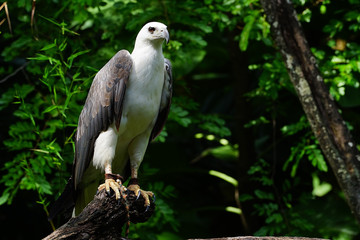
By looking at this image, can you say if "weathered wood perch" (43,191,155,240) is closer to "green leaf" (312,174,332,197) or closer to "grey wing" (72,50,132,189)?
"grey wing" (72,50,132,189)

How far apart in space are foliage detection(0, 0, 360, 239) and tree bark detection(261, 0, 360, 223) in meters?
0.51

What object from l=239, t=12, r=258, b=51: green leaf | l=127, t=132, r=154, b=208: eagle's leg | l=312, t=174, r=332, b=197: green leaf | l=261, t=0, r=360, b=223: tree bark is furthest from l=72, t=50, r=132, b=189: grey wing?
l=312, t=174, r=332, b=197: green leaf

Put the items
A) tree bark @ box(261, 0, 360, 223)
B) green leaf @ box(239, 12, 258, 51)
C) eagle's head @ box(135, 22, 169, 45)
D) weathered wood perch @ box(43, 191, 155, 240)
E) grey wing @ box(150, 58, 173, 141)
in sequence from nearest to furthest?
weathered wood perch @ box(43, 191, 155, 240) < eagle's head @ box(135, 22, 169, 45) < grey wing @ box(150, 58, 173, 141) < tree bark @ box(261, 0, 360, 223) < green leaf @ box(239, 12, 258, 51)

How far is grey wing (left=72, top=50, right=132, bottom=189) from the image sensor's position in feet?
10.5

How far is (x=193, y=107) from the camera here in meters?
4.58

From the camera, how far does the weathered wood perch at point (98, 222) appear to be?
247 centimetres

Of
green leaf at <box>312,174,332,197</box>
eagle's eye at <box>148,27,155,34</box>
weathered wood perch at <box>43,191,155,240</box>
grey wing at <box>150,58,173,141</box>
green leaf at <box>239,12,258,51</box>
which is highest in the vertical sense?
eagle's eye at <box>148,27,155,34</box>

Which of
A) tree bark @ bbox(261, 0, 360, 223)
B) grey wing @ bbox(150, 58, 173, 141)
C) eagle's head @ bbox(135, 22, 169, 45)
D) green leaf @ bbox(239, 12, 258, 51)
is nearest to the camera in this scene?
eagle's head @ bbox(135, 22, 169, 45)

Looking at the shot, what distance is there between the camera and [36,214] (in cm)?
604

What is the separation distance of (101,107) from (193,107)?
1477 mm

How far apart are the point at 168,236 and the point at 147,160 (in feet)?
2.73

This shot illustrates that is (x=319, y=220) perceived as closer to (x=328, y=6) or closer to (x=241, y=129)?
(x=241, y=129)

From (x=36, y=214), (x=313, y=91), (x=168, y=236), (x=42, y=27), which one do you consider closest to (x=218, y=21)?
(x=313, y=91)

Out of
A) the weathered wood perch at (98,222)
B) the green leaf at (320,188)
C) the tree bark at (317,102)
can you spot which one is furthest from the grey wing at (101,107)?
the green leaf at (320,188)
